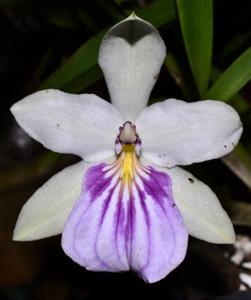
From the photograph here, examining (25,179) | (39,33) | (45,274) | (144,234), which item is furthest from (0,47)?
(144,234)

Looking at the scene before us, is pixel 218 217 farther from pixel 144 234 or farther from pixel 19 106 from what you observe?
pixel 19 106

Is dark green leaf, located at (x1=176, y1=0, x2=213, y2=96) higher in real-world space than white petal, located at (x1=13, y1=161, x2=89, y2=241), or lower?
higher

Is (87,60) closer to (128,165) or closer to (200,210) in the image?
(128,165)

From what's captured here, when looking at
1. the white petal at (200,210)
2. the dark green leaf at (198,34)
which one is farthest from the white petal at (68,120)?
the dark green leaf at (198,34)

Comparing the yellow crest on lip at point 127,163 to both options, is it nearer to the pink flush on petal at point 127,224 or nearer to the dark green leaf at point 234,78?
the pink flush on petal at point 127,224

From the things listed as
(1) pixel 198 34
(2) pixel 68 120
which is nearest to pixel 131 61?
(2) pixel 68 120

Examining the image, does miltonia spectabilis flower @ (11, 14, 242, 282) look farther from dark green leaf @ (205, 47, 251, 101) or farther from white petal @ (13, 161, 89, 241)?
dark green leaf @ (205, 47, 251, 101)

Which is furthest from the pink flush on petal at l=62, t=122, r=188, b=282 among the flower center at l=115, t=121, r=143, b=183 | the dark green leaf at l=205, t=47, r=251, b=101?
the dark green leaf at l=205, t=47, r=251, b=101
